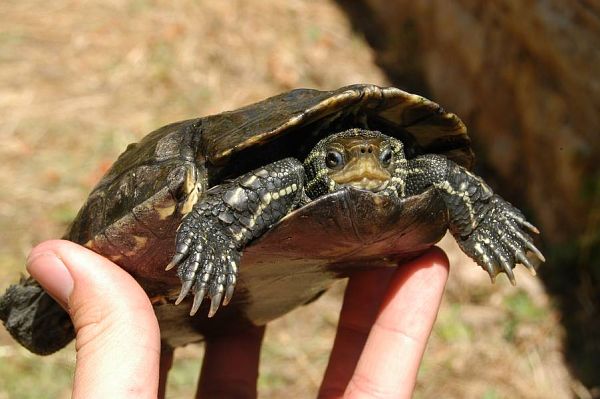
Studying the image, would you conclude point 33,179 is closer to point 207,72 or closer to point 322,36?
point 207,72

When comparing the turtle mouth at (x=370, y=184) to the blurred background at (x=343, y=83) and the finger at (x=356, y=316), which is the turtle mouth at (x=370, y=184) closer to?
the finger at (x=356, y=316)

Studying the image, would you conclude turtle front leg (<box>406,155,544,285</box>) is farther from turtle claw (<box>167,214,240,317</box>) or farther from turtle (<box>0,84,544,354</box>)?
turtle claw (<box>167,214,240,317</box>)

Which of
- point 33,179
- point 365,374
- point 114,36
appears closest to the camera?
point 365,374

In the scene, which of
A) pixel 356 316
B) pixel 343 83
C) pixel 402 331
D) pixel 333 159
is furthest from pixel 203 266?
pixel 343 83

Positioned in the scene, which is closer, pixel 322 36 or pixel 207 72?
pixel 207 72

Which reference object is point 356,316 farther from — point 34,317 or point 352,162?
point 34,317

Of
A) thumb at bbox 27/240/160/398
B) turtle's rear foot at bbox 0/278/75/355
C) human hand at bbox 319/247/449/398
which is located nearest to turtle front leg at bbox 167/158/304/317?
thumb at bbox 27/240/160/398

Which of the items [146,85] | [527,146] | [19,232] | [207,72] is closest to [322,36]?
[207,72]
